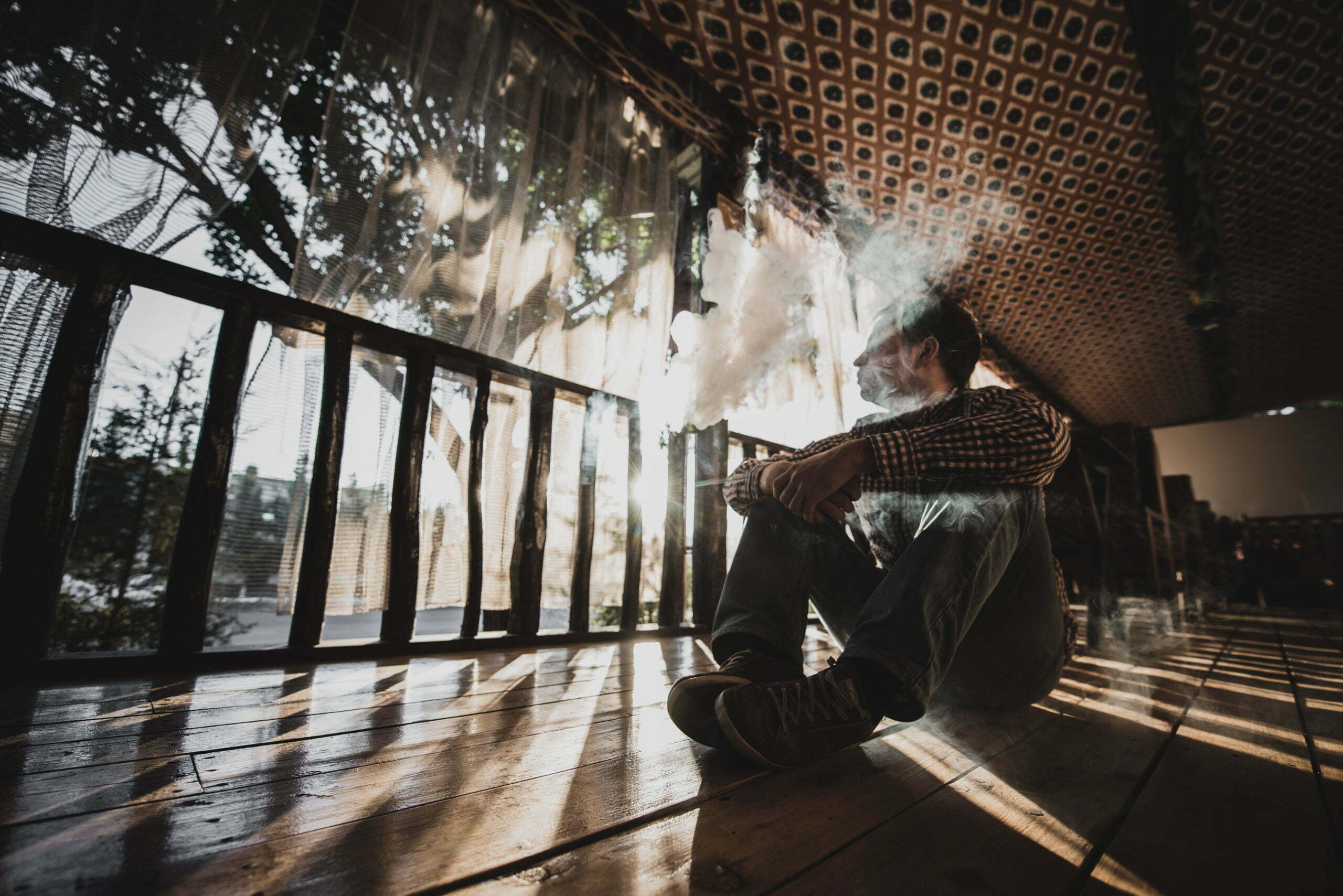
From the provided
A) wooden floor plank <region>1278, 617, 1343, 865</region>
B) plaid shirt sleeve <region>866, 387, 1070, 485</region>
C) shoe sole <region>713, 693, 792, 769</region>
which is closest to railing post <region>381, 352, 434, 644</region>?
shoe sole <region>713, 693, 792, 769</region>

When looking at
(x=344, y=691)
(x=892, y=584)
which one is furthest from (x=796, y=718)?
(x=344, y=691)

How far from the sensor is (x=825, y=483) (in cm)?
93

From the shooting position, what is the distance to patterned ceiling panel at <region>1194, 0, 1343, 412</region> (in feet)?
7.97

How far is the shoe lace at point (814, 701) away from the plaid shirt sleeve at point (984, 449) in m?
0.37

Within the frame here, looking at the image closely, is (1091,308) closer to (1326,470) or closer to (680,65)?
(680,65)

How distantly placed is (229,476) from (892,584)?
5.40 ft

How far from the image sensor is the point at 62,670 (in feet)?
3.78

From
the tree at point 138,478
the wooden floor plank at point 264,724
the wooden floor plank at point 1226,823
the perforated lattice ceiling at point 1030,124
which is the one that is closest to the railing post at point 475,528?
the wooden floor plank at point 264,724

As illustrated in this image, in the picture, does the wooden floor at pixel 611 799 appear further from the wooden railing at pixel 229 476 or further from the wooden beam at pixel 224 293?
the wooden beam at pixel 224 293

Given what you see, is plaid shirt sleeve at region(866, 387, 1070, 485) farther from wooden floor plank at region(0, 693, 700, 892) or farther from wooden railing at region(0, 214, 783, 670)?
wooden railing at region(0, 214, 783, 670)

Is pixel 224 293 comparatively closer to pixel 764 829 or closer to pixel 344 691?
pixel 344 691

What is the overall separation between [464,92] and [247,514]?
67.7 inches

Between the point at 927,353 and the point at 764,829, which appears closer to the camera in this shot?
the point at 764,829

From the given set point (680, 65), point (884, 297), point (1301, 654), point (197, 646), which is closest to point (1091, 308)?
point (884, 297)
